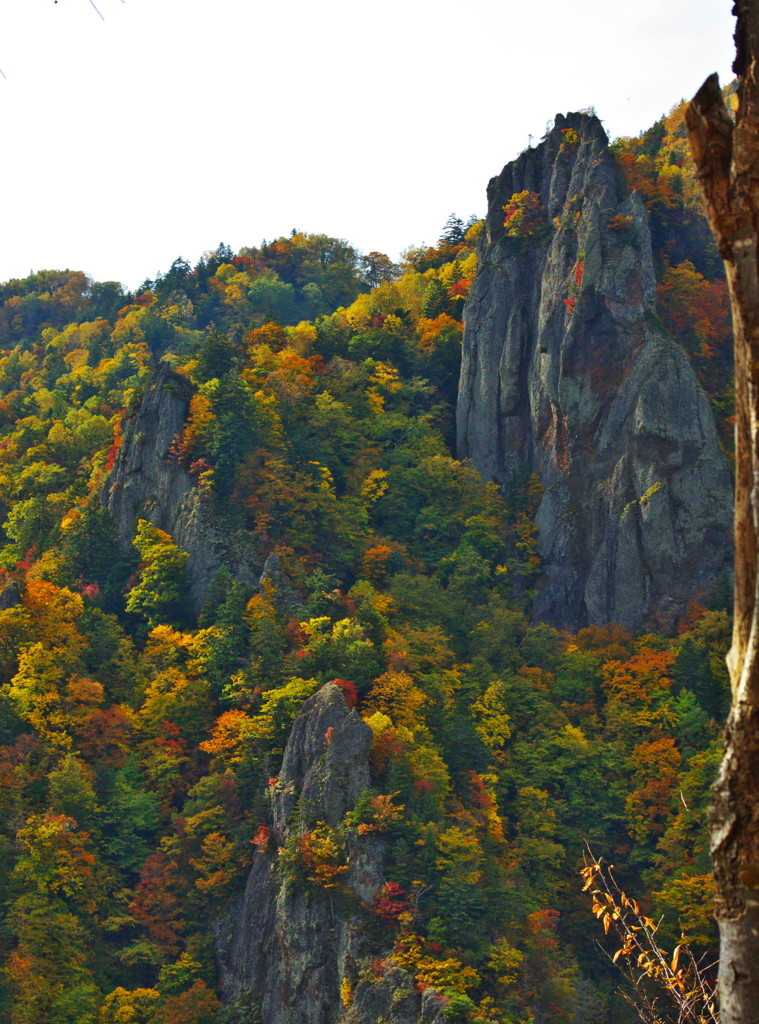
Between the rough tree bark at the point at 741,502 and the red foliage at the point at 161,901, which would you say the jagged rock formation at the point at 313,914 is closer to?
the red foliage at the point at 161,901

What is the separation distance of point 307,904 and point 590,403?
1261 inches

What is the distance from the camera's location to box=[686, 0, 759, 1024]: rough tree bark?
13.6 feet

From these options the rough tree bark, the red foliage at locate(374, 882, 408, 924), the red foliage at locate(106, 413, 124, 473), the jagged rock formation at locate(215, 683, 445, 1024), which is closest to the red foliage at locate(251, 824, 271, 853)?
the jagged rock formation at locate(215, 683, 445, 1024)

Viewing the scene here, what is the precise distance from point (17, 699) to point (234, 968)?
1467cm

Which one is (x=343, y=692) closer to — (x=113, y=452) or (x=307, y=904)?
(x=307, y=904)

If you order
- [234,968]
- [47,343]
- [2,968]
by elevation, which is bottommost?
[234,968]

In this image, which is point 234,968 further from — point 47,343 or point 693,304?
point 47,343

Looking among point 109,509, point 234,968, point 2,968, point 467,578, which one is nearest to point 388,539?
point 467,578

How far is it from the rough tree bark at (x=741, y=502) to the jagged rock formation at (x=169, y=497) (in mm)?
47794

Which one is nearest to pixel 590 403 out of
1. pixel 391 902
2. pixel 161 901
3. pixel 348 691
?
pixel 348 691

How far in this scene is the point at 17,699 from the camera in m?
46.2

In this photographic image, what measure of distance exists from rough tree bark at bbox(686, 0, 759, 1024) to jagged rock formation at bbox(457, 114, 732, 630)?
5173 centimetres

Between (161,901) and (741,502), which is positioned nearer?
(741,502)

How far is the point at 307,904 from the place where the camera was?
122 feet
